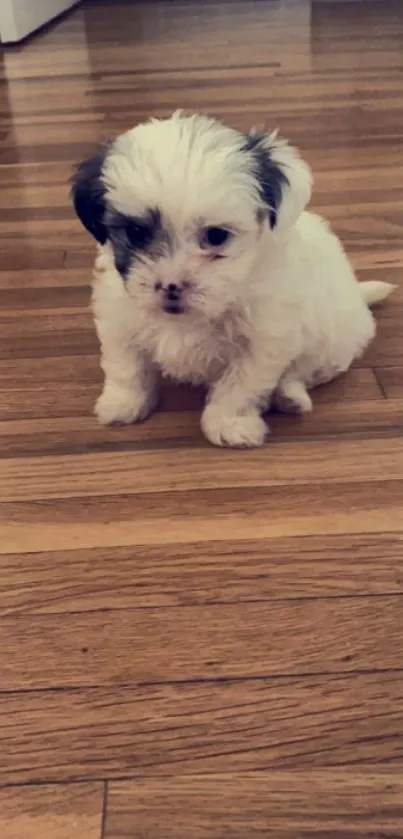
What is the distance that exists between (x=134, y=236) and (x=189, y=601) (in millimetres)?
507

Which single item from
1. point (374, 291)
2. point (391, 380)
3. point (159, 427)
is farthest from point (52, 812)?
point (374, 291)

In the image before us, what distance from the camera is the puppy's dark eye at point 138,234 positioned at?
1.19 meters

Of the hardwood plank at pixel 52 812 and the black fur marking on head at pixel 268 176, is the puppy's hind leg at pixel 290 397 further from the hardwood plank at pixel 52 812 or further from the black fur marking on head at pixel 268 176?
the hardwood plank at pixel 52 812

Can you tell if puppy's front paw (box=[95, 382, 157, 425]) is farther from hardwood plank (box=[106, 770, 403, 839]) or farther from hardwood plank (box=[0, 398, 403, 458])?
hardwood plank (box=[106, 770, 403, 839])

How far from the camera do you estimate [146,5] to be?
21.0ft

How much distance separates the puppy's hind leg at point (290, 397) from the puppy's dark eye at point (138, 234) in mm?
394

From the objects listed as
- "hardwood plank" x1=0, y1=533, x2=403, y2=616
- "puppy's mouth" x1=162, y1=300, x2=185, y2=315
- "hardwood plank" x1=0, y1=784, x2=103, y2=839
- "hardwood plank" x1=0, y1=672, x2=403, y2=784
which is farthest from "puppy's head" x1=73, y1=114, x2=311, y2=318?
"hardwood plank" x1=0, y1=784, x2=103, y2=839

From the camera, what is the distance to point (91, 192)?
1223 millimetres

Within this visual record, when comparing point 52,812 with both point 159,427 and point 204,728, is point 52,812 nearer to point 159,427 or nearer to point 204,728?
point 204,728

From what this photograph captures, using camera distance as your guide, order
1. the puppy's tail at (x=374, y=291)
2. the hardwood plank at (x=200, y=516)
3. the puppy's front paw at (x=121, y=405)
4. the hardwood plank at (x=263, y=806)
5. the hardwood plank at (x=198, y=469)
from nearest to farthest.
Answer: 1. the hardwood plank at (x=263, y=806)
2. the hardwood plank at (x=200, y=516)
3. the hardwood plank at (x=198, y=469)
4. the puppy's front paw at (x=121, y=405)
5. the puppy's tail at (x=374, y=291)

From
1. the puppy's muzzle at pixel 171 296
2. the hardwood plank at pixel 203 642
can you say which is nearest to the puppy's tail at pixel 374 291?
the puppy's muzzle at pixel 171 296

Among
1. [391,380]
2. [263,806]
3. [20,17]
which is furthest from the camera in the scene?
[20,17]

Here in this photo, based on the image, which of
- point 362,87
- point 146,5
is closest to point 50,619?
point 362,87

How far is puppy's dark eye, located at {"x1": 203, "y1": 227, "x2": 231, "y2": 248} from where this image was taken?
1.18 meters
